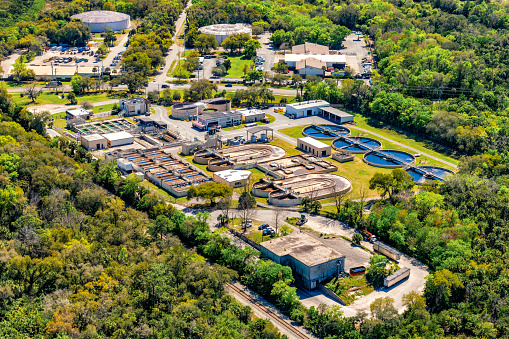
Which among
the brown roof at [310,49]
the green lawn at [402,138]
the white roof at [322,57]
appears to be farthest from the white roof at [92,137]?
the brown roof at [310,49]

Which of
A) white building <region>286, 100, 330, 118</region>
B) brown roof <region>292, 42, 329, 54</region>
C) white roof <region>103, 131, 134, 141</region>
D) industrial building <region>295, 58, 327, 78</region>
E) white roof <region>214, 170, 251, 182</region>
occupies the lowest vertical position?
white roof <region>103, 131, 134, 141</region>

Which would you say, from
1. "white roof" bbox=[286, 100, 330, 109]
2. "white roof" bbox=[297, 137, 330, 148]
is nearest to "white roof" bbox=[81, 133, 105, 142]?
"white roof" bbox=[297, 137, 330, 148]

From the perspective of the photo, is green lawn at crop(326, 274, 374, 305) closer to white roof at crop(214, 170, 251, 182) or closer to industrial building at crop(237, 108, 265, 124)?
white roof at crop(214, 170, 251, 182)

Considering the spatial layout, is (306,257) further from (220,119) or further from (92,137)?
(92,137)

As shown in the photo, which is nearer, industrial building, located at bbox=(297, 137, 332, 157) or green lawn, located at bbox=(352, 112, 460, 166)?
industrial building, located at bbox=(297, 137, 332, 157)

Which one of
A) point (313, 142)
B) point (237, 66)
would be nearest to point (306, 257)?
point (313, 142)

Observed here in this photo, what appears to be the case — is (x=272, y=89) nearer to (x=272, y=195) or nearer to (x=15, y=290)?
(x=272, y=195)

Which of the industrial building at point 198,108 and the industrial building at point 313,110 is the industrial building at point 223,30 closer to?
the industrial building at point 198,108
